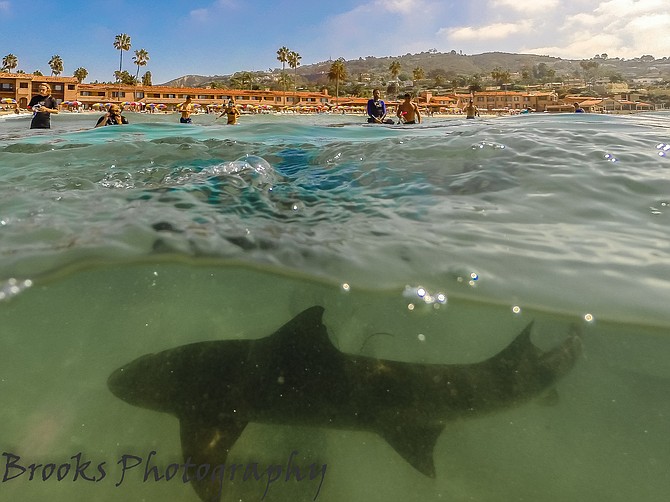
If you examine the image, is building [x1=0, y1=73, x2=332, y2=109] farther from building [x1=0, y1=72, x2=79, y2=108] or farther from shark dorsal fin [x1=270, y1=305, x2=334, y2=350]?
shark dorsal fin [x1=270, y1=305, x2=334, y2=350]

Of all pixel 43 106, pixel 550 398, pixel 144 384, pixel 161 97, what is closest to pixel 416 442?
pixel 550 398

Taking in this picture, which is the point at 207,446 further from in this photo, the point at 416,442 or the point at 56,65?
the point at 56,65

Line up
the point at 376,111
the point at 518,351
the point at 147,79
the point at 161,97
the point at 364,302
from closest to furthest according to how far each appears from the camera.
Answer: the point at 518,351 < the point at 364,302 < the point at 376,111 < the point at 161,97 < the point at 147,79

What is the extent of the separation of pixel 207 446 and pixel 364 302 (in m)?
2.17

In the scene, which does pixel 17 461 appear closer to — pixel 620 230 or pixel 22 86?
pixel 620 230

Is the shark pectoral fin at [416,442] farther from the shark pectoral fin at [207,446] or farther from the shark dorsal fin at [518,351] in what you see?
the shark pectoral fin at [207,446]

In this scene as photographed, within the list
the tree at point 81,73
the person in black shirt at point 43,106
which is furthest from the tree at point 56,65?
the person in black shirt at point 43,106

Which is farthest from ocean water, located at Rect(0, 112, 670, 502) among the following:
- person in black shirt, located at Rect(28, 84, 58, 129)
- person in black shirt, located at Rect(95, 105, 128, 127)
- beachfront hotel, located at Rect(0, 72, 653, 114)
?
beachfront hotel, located at Rect(0, 72, 653, 114)

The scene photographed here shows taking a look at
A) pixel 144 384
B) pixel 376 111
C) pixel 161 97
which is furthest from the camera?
pixel 161 97

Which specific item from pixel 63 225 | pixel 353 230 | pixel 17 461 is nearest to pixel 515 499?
pixel 353 230

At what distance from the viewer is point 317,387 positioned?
3.73 m

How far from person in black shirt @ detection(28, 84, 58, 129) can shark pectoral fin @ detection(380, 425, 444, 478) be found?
15.0 metres

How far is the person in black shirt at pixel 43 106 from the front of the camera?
1355cm

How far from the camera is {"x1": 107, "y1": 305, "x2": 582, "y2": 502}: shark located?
11.2 feet
